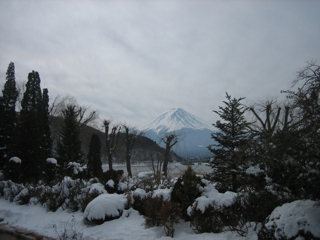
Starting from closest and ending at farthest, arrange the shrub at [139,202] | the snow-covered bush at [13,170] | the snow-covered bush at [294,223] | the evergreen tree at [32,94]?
the snow-covered bush at [294,223] < the shrub at [139,202] < the snow-covered bush at [13,170] < the evergreen tree at [32,94]

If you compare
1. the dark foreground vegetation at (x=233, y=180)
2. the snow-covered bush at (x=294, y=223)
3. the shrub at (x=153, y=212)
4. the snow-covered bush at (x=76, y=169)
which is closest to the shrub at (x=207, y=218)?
the dark foreground vegetation at (x=233, y=180)

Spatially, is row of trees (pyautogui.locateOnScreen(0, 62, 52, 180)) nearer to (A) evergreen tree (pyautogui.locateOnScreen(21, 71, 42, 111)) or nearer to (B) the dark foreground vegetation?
(B) the dark foreground vegetation

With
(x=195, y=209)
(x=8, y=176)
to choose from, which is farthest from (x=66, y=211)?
(x=8, y=176)

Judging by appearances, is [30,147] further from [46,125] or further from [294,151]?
[294,151]

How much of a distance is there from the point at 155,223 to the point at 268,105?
17.6 m

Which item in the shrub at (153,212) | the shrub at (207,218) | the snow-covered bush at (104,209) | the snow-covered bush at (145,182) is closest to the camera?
the shrub at (207,218)

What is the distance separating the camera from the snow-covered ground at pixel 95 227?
5.97 m

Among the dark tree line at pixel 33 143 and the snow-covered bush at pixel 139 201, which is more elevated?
the dark tree line at pixel 33 143

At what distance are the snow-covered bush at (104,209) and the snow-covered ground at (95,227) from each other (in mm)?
187

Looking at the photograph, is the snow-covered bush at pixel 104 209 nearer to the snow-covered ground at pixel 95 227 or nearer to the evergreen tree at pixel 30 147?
the snow-covered ground at pixel 95 227

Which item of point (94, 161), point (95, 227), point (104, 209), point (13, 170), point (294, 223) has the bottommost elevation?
point (95, 227)

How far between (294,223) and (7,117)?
20.3 m

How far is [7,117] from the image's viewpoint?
1800 cm

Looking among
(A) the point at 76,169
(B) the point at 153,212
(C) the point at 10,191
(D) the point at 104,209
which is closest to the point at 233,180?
(B) the point at 153,212
